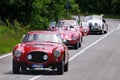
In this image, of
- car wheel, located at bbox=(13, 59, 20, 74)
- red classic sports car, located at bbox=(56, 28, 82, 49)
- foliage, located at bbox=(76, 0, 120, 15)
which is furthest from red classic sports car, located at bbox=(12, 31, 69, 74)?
foliage, located at bbox=(76, 0, 120, 15)

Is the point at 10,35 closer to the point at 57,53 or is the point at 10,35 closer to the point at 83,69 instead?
the point at 83,69

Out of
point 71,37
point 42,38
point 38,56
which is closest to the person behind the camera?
point 38,56

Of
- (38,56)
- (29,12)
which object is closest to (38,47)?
(38,56)

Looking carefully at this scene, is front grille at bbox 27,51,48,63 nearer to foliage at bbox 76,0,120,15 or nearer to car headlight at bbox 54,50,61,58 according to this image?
car headlight at bbox 54,50,61,58

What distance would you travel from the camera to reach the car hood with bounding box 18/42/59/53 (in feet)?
61.9

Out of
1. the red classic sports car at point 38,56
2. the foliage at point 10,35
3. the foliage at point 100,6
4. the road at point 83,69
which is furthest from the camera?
the foliage at point 100,6

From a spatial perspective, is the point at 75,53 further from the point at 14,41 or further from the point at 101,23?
the point at 101,23

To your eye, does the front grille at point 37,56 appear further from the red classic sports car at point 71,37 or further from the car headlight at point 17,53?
the red classic sports car at point 71,37

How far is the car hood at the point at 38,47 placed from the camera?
18875 mm

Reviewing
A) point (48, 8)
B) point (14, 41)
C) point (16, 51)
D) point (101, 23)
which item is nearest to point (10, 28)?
point (14, 41)

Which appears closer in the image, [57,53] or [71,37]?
[57,53]

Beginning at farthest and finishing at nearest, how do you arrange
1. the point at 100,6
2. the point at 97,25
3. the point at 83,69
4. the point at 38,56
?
1. the point at 100,6
2. the point at 97,25
3. the point at 83,69
4. the point at 38,56

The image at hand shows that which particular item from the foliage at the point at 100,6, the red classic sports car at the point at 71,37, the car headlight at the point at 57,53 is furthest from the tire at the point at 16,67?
the foliage at the point at 100,6

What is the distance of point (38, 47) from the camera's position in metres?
19.0
